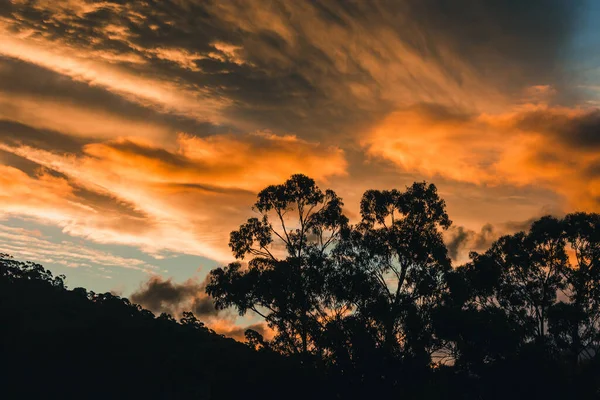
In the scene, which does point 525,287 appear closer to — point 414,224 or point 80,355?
point 414,224

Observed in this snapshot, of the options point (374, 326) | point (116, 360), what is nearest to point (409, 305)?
point (374, 326)

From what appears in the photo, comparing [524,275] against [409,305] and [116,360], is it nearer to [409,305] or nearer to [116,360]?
[409,305]

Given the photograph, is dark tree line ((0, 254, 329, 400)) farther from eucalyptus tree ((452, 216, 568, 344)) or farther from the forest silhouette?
eucalyptus tree ((452, 216, 568, 344))

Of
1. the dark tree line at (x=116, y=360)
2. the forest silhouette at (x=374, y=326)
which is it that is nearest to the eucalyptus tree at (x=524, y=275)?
the forest silhouette at (x=374, y=326)

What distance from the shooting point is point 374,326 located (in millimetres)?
38469

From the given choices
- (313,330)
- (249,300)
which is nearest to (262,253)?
(249,300)

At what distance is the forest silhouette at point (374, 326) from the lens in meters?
38.7

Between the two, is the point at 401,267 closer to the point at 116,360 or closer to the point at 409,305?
the point at 409,305

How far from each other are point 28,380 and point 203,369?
13.8m

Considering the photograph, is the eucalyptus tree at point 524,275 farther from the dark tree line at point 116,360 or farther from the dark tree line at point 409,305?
the dark tree line at point 116,360

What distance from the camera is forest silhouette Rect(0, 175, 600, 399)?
3872cm

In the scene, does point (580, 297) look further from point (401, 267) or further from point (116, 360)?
point (116, 360)

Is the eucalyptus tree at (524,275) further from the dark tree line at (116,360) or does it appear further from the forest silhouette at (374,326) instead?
the dark tree line at (116,360)

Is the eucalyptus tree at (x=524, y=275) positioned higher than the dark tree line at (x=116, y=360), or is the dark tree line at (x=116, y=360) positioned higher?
the eucalyptus tree at (x=524, y=275)
